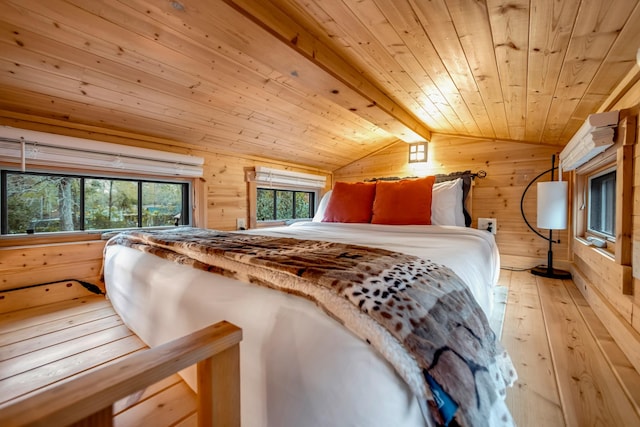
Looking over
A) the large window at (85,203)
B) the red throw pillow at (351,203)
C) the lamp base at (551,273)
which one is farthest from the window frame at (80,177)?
the lamp base at (551,273)

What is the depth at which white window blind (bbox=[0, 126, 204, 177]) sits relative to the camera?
5.83 ft

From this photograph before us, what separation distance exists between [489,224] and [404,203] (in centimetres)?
139

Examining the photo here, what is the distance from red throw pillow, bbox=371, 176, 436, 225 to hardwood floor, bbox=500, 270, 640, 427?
920mm

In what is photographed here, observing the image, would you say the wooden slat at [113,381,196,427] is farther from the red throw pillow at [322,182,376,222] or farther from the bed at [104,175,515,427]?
the red throw pillow at [322,182,376,222]

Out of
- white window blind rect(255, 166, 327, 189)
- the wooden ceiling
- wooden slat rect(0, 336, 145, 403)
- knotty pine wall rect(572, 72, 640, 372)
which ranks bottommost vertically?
wooden slat rect(0, 336, 145, 403)

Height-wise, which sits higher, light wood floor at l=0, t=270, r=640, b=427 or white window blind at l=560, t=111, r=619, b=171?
white window blind at l=560, t=111, r=619, b=171

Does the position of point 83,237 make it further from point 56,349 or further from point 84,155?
point 56,349

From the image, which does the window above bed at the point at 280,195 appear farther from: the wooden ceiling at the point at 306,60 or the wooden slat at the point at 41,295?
the wooden slat at the point at 41,295

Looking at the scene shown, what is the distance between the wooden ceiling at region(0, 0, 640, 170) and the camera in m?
1.17

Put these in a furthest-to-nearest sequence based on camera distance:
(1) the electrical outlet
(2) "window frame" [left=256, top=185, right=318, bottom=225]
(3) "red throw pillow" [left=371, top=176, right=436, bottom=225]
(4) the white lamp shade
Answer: (2) "window frame" [left=256, top=185, right=318, bottom=225], (1) the electrical outlet, (4) the white lamp shade, (3) "red throw pillow" [left=371, top=176, right=436, bottom=225]

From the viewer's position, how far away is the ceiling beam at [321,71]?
1278 mm

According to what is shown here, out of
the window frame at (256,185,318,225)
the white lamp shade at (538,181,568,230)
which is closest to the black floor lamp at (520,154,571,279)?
the white lamp shade at (538,181,568,230)

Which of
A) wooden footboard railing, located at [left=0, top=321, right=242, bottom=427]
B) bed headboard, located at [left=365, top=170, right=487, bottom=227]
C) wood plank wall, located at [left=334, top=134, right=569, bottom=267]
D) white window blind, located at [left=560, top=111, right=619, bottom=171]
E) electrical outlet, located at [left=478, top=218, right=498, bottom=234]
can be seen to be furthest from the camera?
electrical outlet, located at [left=478, top=218, right=498, bottom=234]

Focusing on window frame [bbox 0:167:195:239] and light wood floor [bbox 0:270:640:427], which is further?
window frame [bbox 0:167:195:239]
